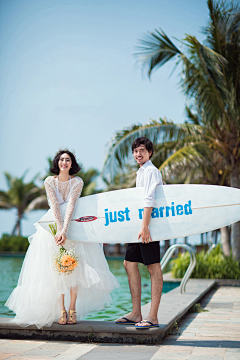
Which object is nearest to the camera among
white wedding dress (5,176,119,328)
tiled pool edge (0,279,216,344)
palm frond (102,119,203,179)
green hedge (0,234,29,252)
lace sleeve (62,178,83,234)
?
tiled pool edge (0,279,216,344)

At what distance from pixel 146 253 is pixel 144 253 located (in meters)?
0.02

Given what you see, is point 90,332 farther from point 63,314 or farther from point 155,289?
point 155,289

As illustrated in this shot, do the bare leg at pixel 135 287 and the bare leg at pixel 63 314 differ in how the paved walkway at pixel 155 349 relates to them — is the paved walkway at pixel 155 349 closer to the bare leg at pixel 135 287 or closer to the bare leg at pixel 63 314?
the bare leg at pixel 63 314

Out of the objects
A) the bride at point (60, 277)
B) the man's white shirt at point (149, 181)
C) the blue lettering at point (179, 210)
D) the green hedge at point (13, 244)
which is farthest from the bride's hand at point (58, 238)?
the green hedge at point (13, 244)

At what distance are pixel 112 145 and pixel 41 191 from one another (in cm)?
2393

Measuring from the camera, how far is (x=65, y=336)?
348 cm

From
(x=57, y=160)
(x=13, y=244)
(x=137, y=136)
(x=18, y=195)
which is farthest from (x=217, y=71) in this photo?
(x=18, y=195)

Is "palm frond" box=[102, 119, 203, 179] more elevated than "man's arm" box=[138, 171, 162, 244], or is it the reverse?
"palm frond" box=[102, 119, 203, 179]

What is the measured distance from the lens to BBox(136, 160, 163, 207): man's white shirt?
133 inches

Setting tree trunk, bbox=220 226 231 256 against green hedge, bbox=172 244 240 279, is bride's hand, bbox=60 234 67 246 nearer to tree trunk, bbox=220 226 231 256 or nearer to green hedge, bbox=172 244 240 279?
green hedge, bbox=172 244 240 279

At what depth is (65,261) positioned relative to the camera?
341cm

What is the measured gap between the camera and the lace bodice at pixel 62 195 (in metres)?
3.61

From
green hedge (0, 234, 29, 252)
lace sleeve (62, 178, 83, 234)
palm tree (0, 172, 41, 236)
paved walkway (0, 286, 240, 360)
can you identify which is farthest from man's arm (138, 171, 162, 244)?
palm tree (0, 172, 41, 236)

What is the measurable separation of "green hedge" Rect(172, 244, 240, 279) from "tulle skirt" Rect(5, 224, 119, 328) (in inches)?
237
